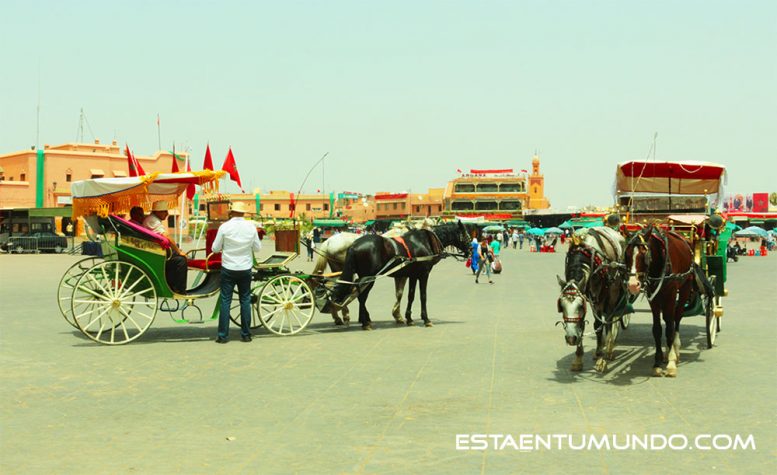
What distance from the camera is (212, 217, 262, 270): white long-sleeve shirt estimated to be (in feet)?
33.3

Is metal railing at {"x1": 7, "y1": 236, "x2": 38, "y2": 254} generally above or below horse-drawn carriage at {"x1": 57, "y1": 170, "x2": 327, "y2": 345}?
below

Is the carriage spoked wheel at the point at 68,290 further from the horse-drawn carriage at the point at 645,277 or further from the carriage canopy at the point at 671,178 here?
the carriage canopy at the point at 671,178

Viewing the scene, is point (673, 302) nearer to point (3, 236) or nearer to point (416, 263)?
point (416, 263)

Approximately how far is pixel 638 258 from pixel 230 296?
206 inches

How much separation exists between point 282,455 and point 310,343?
16.5 ft

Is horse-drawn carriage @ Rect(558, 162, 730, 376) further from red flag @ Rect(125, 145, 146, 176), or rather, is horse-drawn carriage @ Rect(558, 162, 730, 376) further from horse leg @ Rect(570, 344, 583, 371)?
red flag @ Rect(125, 145, 146, 176)

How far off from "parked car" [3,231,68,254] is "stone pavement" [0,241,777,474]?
1498 inches

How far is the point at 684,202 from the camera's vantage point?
453 inches

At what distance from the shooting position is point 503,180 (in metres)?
126

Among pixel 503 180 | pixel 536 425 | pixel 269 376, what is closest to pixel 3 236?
pixel 269 376

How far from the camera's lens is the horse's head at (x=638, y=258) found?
752cm

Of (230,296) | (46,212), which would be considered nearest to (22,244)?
(46,212)

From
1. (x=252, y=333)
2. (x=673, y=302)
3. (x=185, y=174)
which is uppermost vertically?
(x=185, y=174)

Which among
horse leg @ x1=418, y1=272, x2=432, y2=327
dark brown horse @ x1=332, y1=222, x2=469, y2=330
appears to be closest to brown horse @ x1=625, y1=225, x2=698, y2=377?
horse leg @ x1=418, y1=272, x2=432, y2=327
